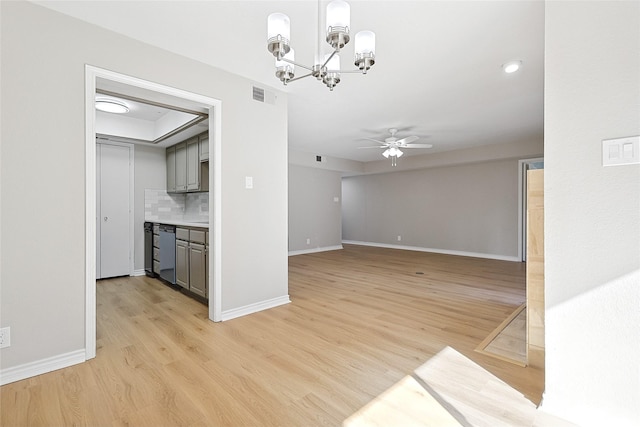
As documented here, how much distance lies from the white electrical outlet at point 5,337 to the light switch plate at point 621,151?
3.50 meters

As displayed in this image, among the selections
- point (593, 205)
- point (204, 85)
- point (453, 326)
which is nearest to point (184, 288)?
point (204, 85)

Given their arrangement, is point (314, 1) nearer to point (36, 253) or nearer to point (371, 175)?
point (36, 253)

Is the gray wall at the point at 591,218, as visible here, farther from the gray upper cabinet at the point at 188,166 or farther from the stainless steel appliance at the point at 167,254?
the stainless steel appliance at the point at 167,254

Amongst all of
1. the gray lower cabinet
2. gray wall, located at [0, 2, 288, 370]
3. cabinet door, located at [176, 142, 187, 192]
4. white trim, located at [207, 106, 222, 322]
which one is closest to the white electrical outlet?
gray wall, located at [0, 2, 288, 370]

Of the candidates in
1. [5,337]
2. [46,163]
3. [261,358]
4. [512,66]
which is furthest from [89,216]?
[512,66]

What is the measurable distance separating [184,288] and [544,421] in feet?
11.9

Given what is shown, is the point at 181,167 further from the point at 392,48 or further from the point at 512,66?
the point at 512,66

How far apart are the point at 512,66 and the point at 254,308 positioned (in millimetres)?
3516

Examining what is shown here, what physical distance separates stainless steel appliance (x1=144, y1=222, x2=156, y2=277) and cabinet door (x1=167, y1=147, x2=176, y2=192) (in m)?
0.73

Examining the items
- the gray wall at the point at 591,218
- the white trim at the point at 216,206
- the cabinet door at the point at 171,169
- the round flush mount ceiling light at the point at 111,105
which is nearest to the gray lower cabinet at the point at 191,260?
the white trim at the point at 216,206

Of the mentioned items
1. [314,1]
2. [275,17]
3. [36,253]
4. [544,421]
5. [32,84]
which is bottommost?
[544,421]

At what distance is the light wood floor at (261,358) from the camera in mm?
1590

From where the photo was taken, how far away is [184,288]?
3717 mm

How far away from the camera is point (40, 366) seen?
6.35 ft
